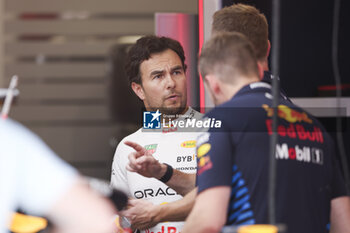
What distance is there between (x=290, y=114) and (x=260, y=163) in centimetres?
18

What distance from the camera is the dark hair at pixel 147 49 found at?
191cm

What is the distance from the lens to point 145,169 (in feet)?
5.12

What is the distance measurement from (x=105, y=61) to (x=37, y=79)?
0.42 m

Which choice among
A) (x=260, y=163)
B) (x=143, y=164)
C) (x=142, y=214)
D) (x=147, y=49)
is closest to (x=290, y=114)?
(x=260, y=163)

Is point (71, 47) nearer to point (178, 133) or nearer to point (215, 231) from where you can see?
point (178, 133)

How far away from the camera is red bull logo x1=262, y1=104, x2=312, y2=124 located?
127cm

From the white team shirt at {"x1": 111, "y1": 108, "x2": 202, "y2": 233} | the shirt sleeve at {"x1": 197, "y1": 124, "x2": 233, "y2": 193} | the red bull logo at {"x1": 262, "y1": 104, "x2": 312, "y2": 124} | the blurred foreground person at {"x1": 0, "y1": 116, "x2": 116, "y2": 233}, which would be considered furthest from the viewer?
the white team shirt at {"x1": 111, "y1": 108, "x2": 202, "y2": 233}

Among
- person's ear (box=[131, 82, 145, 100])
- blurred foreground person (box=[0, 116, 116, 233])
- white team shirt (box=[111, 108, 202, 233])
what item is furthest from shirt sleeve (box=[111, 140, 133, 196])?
blurred foreground person (box=[0, 116, 116, 233])

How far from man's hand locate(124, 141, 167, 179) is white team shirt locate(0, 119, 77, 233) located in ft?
2.60

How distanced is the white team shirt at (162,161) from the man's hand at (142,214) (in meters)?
0.13

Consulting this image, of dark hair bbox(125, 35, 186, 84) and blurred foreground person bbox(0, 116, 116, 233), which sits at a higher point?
dark hair bbox(125, 35, 186, 84)

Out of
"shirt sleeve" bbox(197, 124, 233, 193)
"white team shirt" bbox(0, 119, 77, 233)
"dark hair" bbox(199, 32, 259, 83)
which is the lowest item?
"shirt sleeve" bbox(197, 124, 233, 193)

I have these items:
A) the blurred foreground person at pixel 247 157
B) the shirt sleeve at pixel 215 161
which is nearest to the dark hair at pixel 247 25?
the blurred foreground person at pixel 247 157

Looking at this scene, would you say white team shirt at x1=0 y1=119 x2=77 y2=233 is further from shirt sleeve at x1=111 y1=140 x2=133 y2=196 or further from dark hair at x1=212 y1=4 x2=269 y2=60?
shirt sleeve at x1=111 y1=140 x2=133 y2=196
